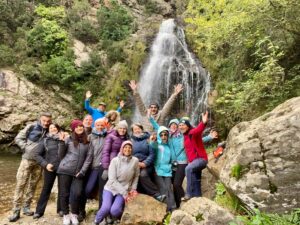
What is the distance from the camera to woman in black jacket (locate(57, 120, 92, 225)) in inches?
233

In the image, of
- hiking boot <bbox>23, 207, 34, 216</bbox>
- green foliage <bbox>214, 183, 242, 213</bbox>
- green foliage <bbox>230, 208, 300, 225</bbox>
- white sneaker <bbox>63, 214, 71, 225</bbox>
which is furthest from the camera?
hiking boot <bbox>23, 207, 34, 216</bbox>

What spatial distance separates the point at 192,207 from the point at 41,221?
3114mm

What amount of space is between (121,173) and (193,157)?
135 cm

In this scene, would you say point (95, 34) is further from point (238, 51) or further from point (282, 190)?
point (282, 190)

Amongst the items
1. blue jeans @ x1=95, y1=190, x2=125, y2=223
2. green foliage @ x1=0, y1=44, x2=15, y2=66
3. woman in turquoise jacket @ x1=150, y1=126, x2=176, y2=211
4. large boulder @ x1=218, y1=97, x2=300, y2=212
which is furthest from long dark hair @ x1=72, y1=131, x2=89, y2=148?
green foliage @ x1=0, y1=44, x2=15, y2=66

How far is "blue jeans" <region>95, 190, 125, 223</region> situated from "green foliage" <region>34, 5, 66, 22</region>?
57.9ft

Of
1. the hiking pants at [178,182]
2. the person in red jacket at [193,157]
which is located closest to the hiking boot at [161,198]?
the hiking pants at [178,182]

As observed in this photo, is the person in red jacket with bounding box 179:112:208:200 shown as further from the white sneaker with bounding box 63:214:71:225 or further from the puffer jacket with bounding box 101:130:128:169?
the white sneaker with bounding box 63:214:71:225

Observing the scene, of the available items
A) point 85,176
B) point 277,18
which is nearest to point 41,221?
point 85,176

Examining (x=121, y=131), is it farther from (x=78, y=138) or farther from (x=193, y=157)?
(x=193, y=157)

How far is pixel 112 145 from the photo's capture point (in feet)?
19.5

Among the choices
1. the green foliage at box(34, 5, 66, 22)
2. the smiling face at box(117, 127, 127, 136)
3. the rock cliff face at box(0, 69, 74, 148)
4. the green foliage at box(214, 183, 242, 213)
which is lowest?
the green foliage at box(214, 183, 242, 213)

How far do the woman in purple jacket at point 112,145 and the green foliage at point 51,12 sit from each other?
17.0 m

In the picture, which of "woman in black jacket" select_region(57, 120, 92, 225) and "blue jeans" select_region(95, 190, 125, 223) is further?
"woman in black jacket" select_region(57, 120, 92, 225)
